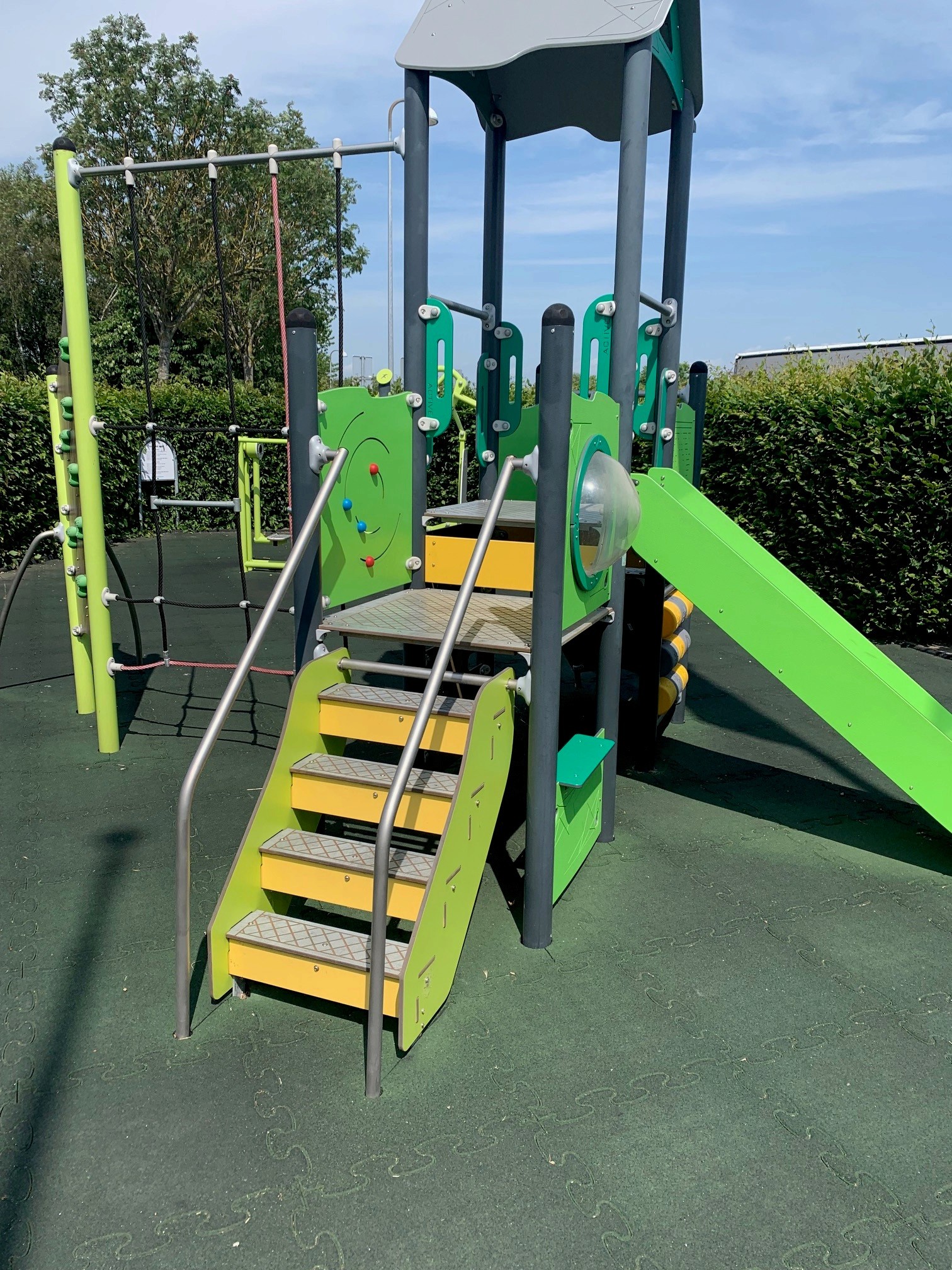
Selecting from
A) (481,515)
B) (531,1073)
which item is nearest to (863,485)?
(481,515)

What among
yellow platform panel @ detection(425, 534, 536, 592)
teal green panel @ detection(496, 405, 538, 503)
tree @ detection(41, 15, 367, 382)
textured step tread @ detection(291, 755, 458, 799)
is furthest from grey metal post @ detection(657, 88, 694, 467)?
tree @ detection(41, 15, 367, 382)

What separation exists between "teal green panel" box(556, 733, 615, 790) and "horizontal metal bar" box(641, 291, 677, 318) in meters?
2.02

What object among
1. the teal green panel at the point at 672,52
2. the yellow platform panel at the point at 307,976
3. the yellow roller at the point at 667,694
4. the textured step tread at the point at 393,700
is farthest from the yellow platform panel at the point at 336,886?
the teal green panel at the point at 672,52

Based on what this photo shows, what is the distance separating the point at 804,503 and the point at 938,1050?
6995 millimetres

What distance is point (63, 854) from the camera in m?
3.68

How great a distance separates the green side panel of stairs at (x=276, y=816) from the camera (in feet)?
8.86

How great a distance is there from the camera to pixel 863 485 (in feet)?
26.5

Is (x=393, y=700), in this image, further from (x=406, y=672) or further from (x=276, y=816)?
(x=276, y=816)

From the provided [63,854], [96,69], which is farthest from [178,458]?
[96,69]

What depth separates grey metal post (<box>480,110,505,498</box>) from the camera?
4984 mm

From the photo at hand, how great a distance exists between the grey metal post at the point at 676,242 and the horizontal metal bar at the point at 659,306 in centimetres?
6

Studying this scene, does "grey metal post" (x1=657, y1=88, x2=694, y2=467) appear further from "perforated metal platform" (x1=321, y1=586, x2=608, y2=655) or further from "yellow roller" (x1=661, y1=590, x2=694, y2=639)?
"perforated metal platform" (x1=321, y1=586, x2=608, y2=655)

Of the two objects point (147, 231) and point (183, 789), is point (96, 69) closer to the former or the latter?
point (147, 231)

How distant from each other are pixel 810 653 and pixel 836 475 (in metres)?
5.17
